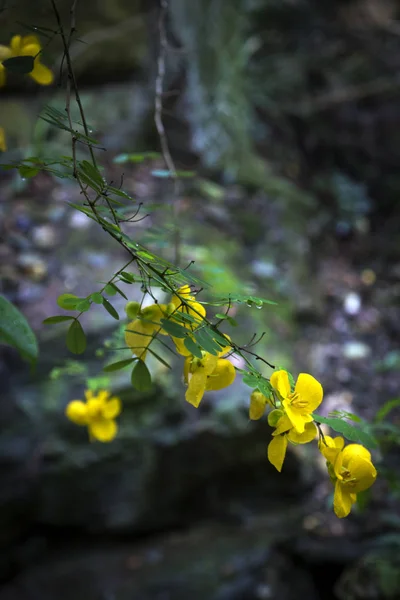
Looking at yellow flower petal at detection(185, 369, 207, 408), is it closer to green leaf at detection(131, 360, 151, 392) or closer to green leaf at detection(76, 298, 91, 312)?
green leaf at detection(131, 360, 151, 392)

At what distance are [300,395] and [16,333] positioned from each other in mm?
351

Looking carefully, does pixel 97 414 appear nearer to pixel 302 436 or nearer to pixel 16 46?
pixel 302 436

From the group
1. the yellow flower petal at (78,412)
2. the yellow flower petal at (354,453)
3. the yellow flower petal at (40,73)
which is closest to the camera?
the yellow flower petal at (354,453)

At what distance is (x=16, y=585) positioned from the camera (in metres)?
1.65

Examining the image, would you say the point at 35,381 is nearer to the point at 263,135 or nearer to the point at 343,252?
the point at 343,252

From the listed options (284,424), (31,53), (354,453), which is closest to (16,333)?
(284,424)

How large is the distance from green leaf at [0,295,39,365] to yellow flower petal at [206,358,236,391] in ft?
0.76

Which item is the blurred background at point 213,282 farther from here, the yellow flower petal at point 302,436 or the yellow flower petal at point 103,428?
the yellow flower petal at point 302,436

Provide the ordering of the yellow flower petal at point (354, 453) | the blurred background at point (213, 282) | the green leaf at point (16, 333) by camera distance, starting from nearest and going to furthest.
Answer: the green leaf at point (16, 333), the yellow flower petal at point (354, 453), the blurred background at point (213, 282)

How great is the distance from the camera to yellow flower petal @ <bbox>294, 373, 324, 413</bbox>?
0.58 m

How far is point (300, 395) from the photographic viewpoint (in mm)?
591

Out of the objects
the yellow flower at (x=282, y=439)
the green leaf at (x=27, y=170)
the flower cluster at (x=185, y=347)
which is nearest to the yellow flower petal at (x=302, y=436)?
the yellow flower at (x=282, y=439)

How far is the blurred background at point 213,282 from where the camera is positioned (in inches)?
66.6

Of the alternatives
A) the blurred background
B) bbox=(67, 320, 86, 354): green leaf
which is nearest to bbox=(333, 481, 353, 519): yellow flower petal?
bbox=(67, 320, 86, 354): green leaf
